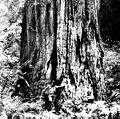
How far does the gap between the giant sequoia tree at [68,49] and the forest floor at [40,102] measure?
0.55 ft

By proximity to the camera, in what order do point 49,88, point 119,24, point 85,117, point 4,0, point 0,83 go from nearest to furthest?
point 85,117, point 49,88, point 0,83, point 119,24, point 4,0

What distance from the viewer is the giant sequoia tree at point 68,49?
133 inches

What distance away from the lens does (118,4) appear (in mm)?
5695

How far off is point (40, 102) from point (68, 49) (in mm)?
803

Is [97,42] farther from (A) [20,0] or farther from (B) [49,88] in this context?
(A) [20,0]

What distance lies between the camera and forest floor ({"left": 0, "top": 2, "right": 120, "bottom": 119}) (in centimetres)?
317

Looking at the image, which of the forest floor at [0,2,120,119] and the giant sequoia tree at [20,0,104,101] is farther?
the giant sequoia tree at [20,0,104,101]

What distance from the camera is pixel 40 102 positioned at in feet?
11.1

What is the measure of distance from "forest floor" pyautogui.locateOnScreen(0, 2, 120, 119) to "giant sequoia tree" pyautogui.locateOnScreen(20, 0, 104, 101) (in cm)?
17

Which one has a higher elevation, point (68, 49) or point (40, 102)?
point (68, 49)

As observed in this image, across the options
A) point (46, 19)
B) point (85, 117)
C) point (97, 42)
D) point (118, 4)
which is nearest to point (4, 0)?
point (118, 4)

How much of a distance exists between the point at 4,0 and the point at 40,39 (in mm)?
3251

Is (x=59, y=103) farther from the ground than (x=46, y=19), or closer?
closer

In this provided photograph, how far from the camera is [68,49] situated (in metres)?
3.39
